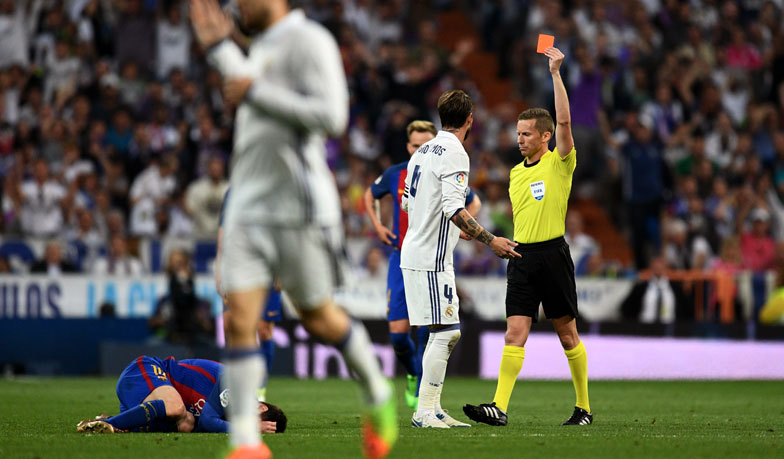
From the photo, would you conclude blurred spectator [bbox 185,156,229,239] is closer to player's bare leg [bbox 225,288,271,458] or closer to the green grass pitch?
the green grass pitch

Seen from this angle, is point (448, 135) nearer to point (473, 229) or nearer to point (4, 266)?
point (473, 229)

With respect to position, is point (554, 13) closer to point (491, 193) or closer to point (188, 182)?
point (491, 193)

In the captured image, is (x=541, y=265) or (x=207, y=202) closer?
(x=541, y=265)

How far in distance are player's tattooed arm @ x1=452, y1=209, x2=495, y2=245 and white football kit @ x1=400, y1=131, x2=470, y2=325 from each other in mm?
172

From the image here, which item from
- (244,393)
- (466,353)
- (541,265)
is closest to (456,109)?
(541,265)

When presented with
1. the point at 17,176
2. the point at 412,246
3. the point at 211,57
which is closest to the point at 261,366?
the point at 211,57

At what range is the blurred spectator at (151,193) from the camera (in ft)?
61.9

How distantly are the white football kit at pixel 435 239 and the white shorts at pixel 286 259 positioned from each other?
292cm

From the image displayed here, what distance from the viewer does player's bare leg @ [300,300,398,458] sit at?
Answer: 19.3 feet

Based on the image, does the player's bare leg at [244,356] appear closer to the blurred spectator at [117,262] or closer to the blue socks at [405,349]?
the blue socks at [405,349]

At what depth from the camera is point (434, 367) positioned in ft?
29.1

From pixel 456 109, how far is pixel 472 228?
102 cm

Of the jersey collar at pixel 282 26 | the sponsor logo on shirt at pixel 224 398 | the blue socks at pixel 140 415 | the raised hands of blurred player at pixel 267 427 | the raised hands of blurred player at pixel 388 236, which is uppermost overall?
the jersey collar at pixel 282 26

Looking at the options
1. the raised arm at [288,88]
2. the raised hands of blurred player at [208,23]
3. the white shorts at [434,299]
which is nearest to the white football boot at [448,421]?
the white shorts at [434,299]
